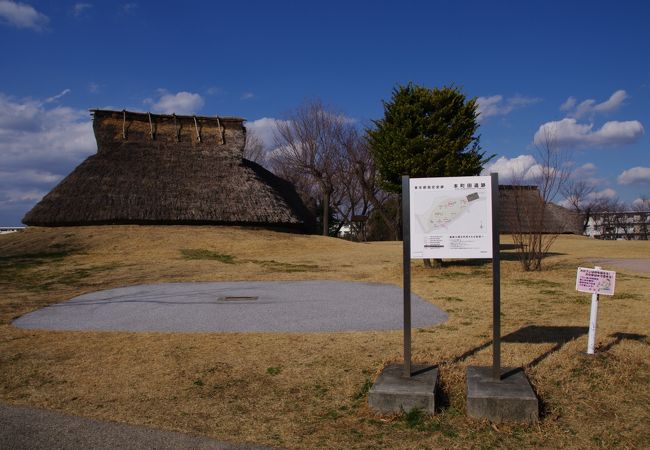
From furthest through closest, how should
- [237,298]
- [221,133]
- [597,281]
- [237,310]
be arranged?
[221,133] → [237,298] → [237,310] → [597,281]

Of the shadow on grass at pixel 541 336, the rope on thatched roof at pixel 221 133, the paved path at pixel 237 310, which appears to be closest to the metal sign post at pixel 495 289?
the shadow on grass at pixel 541 336

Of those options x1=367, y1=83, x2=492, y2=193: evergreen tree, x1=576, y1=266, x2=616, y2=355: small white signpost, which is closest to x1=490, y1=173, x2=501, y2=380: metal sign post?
x1=576, y1=266, x2=616, y2=355: small white signpost

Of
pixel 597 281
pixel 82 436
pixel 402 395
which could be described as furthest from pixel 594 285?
pixel 82 436

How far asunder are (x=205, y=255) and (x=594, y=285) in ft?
50.5

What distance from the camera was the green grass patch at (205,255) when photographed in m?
18.0

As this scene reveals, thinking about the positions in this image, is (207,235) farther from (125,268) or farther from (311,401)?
(311,401)

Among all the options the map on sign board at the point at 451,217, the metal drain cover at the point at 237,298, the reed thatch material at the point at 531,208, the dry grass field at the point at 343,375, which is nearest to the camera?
the dry grass field at the point at 343,375

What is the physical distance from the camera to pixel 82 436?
3717mm

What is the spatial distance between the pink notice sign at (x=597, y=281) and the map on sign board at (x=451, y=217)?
5.24 feet

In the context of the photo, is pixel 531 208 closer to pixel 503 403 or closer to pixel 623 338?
pixel 623 338

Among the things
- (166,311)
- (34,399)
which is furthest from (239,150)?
(34,399)

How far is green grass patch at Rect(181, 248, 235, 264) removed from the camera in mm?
17953

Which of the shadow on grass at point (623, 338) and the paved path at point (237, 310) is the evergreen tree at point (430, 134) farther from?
the shadow on grass at point (623, 338)

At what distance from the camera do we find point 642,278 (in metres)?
11.7
